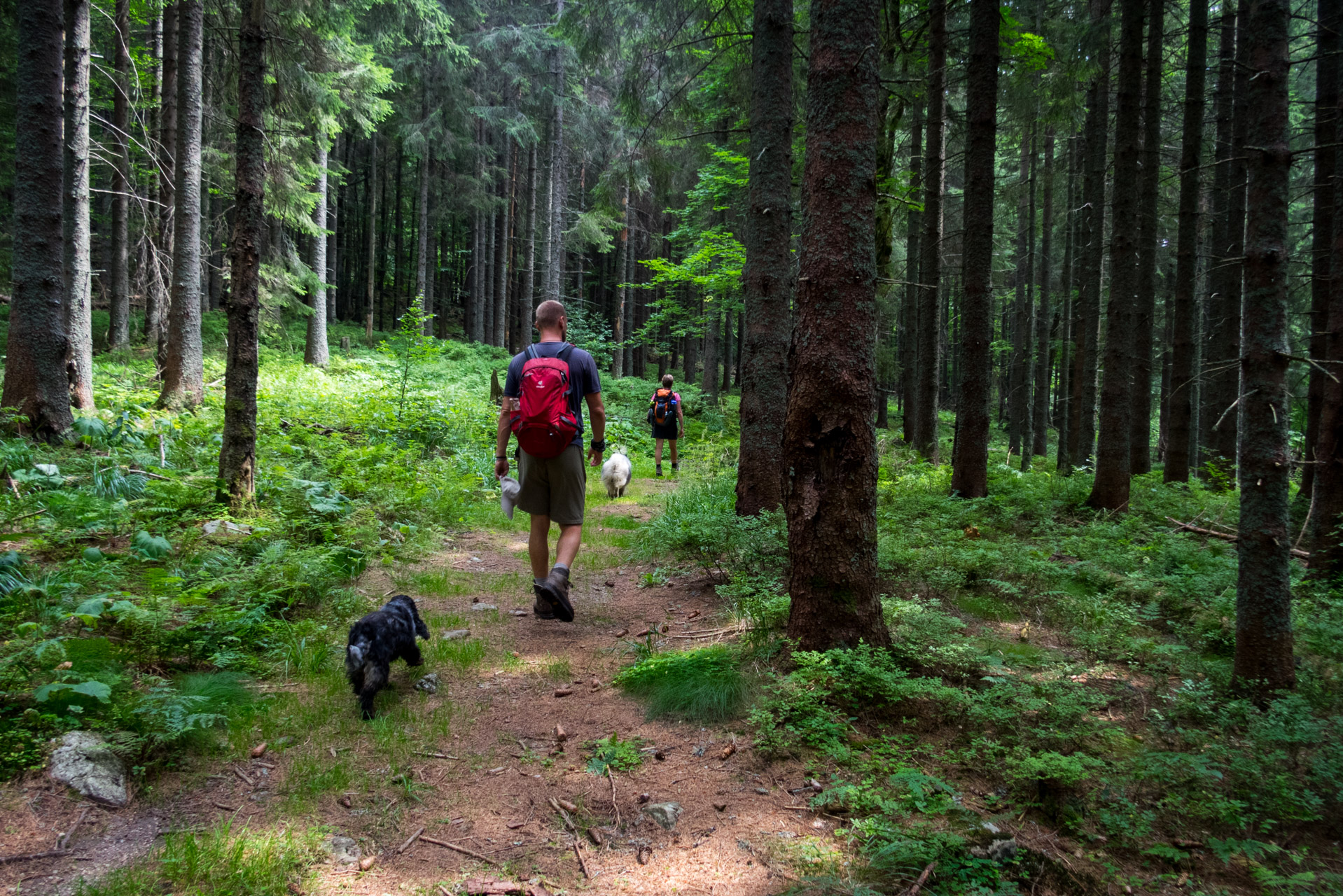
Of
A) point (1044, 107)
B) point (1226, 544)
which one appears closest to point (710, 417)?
point (1044, 107)

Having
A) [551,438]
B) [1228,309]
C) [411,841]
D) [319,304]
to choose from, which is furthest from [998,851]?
[319,304]

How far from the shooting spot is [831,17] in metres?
3.97

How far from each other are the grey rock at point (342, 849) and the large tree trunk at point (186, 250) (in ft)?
34.3

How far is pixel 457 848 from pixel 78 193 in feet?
34.7

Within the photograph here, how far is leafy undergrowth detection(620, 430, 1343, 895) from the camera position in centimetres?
263

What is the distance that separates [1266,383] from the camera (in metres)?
3.70

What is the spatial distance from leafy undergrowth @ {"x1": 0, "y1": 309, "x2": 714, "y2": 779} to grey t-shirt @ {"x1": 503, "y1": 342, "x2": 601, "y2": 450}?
1.84 metres

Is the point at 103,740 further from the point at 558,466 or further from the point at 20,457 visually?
the point at 20,457

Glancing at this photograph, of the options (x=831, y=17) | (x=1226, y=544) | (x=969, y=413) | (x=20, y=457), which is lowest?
(x=1226, y=544)

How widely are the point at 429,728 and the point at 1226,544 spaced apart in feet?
25.5

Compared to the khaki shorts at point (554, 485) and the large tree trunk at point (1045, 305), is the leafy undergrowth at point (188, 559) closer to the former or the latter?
the khaki shorts at point (554, 485)

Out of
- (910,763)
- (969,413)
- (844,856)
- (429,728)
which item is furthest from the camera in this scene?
(969,413)

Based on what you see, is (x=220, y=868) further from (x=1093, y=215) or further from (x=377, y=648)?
(x=1093, y=215)

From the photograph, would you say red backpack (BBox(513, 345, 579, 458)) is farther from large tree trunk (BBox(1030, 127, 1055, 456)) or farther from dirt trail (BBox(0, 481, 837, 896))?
large tree trunk (BBox(1030, 127, 1055, 456))
